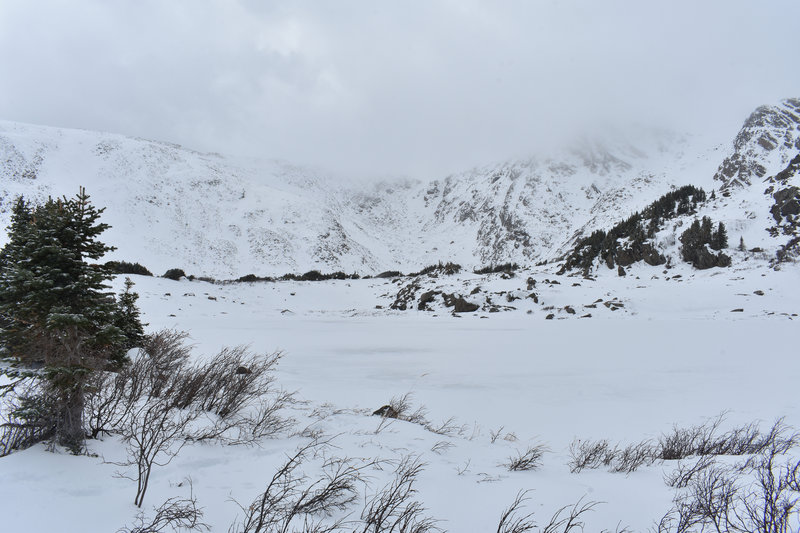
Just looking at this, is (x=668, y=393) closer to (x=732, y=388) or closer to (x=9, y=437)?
(x=732, y=388)

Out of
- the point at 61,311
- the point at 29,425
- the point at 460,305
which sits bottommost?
the point at 460,305

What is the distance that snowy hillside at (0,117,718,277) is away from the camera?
47.2 meters

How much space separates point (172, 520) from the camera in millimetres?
2188

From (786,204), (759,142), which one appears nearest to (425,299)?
(786,204)

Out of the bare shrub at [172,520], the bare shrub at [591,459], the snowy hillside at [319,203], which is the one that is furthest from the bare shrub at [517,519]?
the snowy hillside at [319,203]

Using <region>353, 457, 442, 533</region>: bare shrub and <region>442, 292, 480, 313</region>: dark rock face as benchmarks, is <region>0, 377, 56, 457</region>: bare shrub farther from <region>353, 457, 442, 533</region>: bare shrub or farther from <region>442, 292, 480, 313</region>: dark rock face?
<region>442, 292, 480, 313</region>: dark rock face

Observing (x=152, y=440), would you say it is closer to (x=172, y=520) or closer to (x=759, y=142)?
(x=172, y=520)

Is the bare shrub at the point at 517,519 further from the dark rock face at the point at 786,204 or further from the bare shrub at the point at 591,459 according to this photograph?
the dark rock face at the point at 786,204

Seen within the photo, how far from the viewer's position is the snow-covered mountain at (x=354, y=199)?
45.9m

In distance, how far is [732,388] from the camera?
668 cm

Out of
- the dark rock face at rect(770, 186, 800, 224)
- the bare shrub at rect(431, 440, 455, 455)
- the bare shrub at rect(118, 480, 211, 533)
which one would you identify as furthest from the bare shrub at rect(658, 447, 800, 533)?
the dark rock face at rect(770, 186, 800, 224)

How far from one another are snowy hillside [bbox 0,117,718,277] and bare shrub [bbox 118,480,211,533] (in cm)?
4527

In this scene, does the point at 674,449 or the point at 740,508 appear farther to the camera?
the point at 674,449

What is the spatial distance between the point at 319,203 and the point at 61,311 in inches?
3152
